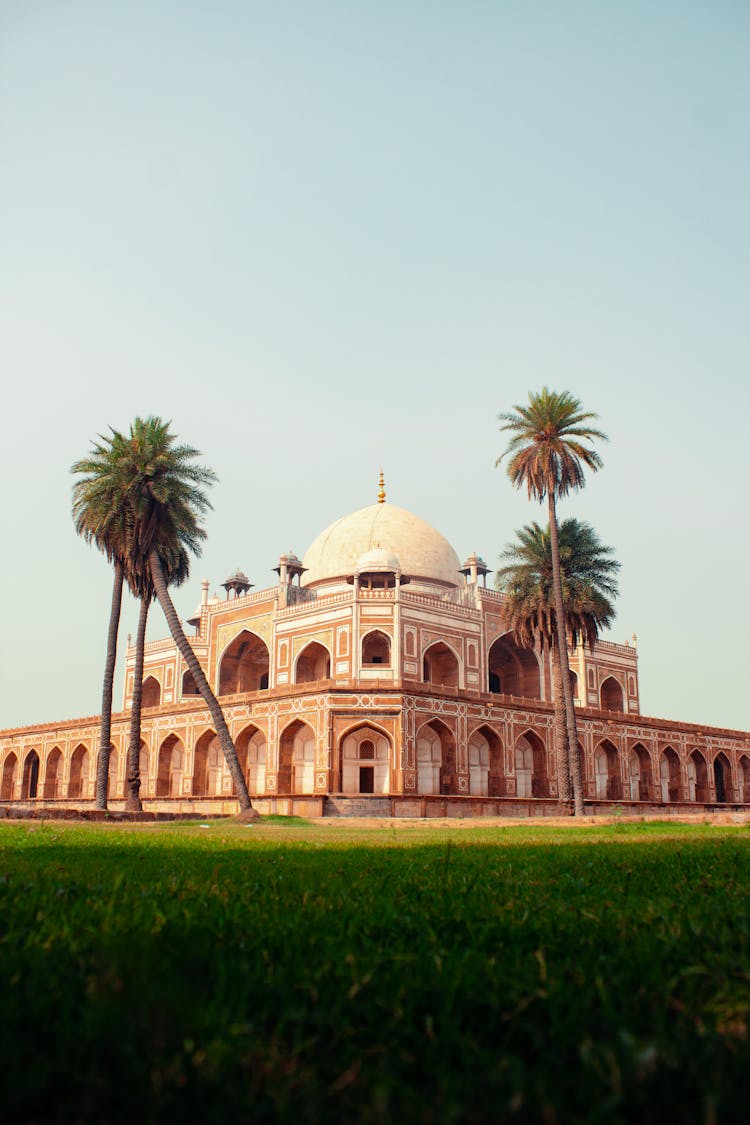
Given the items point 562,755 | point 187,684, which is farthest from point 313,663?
point 562,755

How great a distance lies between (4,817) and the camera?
73.0ft

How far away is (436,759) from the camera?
38.7 meters

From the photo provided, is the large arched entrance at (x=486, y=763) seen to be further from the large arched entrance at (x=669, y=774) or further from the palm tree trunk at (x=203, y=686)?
the palm tree trunk at (x=203, y=686)

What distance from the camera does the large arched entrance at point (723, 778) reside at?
53438 millimetres

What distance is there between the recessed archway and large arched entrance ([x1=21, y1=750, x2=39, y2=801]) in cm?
2043

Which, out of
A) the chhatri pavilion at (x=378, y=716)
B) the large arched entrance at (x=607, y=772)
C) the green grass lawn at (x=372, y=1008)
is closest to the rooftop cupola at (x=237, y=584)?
the chhatri pavilion at (x=378, y=716)

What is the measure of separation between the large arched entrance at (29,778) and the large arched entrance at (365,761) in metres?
26.8

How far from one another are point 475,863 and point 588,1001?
4.74 meters

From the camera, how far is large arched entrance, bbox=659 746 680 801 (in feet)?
161

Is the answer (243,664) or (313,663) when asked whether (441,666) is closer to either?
(313,663)

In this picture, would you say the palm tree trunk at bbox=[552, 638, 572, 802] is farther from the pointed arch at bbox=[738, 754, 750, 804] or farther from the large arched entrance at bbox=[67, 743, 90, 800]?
the large arched entrance at bbox=[67, 743, 90, 800]

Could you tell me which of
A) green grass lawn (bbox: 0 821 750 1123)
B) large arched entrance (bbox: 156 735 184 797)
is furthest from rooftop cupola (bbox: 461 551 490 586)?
green grass lawn (bbox: 0 821 750 1123)

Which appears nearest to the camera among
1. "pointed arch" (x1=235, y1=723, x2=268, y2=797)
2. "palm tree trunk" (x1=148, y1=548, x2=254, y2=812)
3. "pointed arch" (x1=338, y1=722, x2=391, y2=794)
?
"palm tree trunk" (x1=148, y1=548, x2=254, y2=812)

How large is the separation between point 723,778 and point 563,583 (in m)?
25.0
